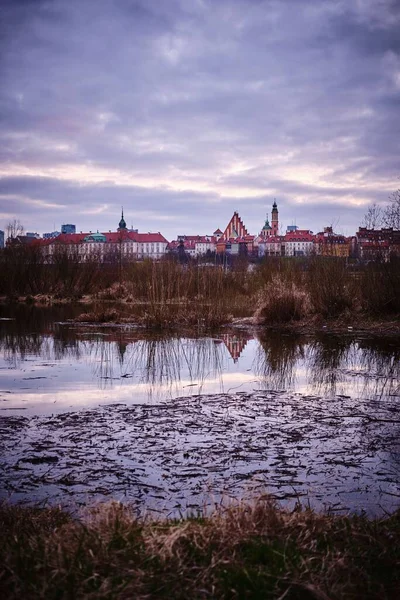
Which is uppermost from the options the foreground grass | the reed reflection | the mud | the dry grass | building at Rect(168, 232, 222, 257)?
building at Rect(168, 232, 222, 257)

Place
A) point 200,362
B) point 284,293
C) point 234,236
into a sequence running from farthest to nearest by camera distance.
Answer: point 234,236
point 284,293
point 200,362

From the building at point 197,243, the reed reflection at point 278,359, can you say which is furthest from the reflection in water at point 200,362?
the building at point 197,243

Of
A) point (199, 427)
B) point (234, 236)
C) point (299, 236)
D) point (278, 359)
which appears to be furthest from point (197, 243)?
point (199, 427)

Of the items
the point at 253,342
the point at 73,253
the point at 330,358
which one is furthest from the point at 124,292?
the point at 330,358

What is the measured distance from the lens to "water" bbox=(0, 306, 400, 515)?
4977mm

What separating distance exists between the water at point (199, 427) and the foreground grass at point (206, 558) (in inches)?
37.6

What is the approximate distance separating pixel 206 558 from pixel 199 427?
3951 millimetres

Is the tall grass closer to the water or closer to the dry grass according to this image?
the dry grass

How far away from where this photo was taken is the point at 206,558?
3088 mm

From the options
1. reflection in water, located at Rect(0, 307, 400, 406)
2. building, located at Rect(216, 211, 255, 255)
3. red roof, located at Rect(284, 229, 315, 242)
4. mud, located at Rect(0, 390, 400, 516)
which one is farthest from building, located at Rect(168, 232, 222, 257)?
mud, located at Rect(0, 390, 400, 516)

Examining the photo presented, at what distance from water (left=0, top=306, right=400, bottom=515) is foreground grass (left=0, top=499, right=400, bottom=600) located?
96cm

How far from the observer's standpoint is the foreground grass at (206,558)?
9.12ft

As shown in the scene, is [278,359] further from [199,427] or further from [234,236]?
[234,236]

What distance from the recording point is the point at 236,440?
6.48 m
